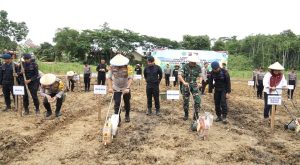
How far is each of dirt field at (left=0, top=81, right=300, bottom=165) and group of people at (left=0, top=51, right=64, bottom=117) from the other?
18.3 inches

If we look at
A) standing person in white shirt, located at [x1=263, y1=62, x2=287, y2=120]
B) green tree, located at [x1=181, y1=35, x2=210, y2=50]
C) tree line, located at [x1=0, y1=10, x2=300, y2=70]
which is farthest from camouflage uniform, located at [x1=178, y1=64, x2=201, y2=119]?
green tree, located at [x1=181, y1=35, x2=210, y2=50]

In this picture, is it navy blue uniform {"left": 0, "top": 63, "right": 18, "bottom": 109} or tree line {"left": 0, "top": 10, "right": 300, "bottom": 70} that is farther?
tree line {"left": 0, "top": 10, "right": 300, "bottom": 70}

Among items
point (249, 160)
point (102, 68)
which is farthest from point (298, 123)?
point (102, 68)

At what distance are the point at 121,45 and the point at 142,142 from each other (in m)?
41.1

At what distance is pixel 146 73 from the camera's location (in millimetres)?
10227

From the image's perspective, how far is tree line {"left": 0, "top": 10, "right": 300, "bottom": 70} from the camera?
4569cm

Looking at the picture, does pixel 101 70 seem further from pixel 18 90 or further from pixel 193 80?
pixel 193 80

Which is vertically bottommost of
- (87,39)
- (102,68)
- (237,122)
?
(237,122)

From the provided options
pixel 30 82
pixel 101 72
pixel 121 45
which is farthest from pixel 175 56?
pixel 30 82

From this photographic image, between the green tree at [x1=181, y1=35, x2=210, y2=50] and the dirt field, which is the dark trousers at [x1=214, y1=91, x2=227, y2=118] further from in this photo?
the green tree at [x1=181, y1=35, x2=210, y2=50]

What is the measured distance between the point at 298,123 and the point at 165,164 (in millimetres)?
4479

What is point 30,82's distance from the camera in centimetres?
999

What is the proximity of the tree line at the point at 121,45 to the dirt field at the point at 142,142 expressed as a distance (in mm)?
35505

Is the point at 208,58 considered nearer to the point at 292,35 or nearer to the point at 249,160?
the point at 249,160
